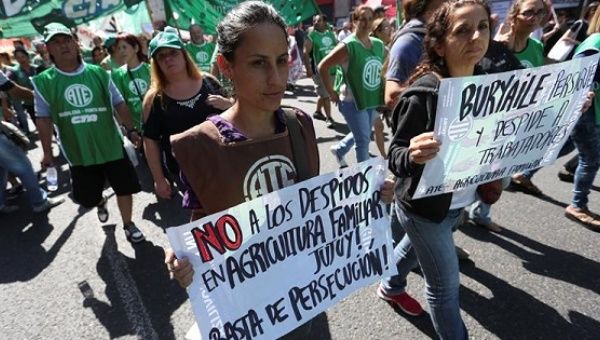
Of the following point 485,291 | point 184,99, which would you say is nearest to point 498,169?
point 485,291

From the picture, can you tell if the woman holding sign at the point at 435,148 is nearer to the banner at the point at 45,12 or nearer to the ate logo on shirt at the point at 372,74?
the ate logo on shirt at the point at 372,74

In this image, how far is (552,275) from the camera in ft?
9.27

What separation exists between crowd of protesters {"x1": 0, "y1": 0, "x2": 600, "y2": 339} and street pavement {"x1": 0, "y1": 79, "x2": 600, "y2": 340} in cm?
19

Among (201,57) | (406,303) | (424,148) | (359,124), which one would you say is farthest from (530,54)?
(201,57)

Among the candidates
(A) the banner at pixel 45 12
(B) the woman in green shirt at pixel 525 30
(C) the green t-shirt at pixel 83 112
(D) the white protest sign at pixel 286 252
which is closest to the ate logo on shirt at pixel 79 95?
(C) the green t-shirt at pixel 83 112

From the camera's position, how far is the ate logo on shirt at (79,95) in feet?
11.0

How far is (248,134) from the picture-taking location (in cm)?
145

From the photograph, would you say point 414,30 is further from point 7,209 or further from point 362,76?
point 7,209

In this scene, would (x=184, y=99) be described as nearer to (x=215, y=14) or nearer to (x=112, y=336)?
(x=112, y=336)

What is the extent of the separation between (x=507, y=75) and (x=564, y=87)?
1.75 ft

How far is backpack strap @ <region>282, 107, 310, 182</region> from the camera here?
1.52 m

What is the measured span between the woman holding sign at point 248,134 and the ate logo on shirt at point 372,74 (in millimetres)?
2744

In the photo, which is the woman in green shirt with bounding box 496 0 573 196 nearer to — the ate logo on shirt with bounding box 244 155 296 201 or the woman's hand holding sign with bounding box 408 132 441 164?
the woman's hand holding sign with bounding box 408 132 441 164

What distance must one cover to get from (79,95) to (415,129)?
3059mm
